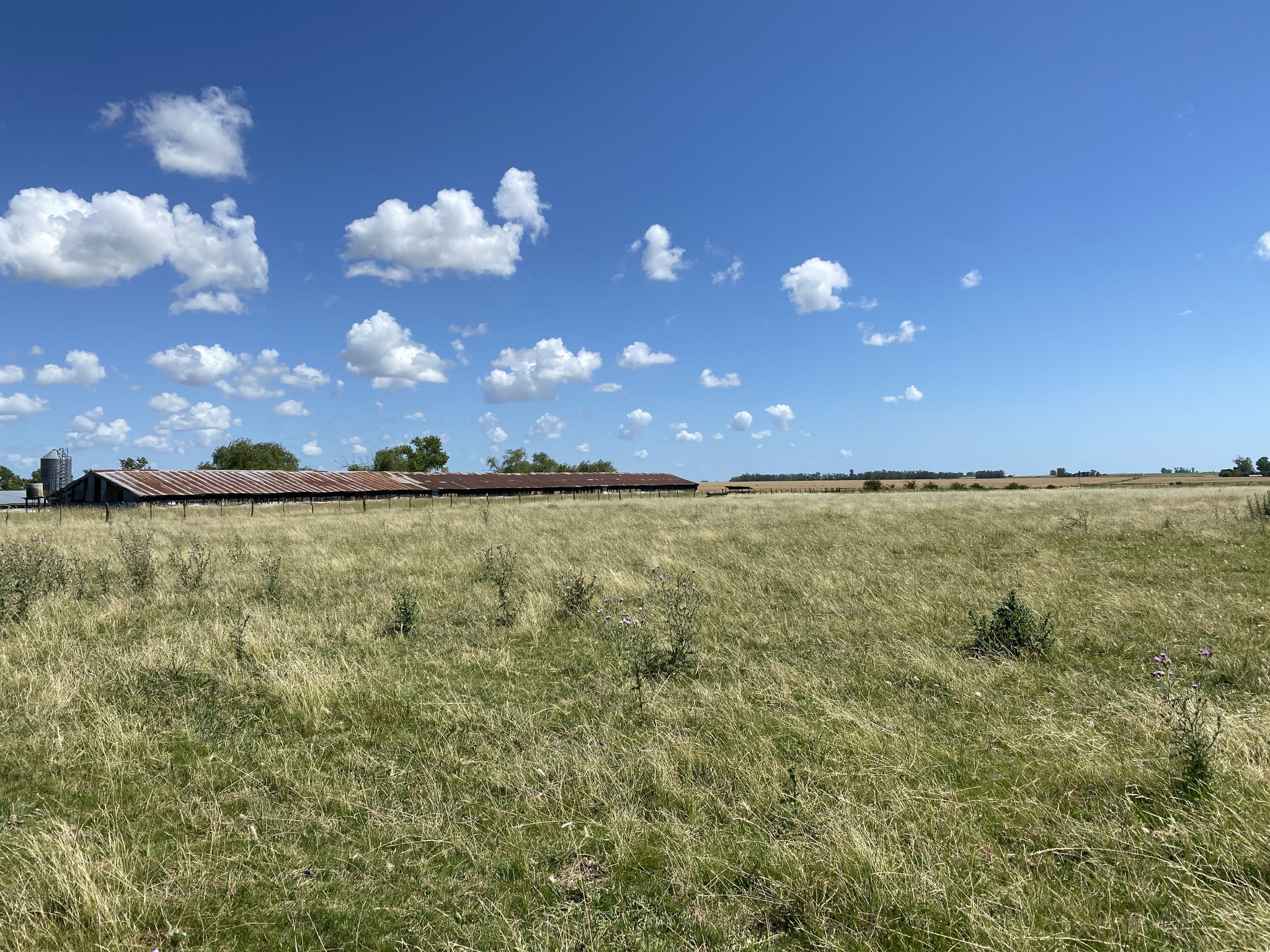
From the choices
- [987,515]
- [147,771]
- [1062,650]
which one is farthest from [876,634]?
[987,515]

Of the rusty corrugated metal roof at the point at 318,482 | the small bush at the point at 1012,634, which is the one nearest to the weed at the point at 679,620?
the small bush at the point at 1012,634

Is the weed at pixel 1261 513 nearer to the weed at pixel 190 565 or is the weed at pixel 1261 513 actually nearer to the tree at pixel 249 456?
the weed at pixel 190 565

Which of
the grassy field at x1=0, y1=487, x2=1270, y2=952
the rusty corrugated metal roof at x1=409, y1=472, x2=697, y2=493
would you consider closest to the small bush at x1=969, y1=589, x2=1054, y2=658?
the grassy field at x1=0, y1=487, x2=1270, y2=952

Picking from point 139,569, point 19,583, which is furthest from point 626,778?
point 139,569

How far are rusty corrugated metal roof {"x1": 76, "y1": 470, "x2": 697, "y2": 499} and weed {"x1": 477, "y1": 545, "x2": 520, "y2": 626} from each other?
42.6 metres

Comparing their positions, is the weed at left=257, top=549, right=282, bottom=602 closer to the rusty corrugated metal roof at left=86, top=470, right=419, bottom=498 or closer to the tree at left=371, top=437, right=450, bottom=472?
the rusty corrugated metal roof at left=86, top=470, right=419, bottom=498

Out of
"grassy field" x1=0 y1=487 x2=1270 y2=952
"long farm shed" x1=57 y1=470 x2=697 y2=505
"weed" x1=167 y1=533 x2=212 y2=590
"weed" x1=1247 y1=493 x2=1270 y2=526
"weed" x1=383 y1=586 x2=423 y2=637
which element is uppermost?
"long farm shed" x1=57 y1=470 x2=697 y2=505

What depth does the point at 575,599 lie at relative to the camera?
33.9 ft

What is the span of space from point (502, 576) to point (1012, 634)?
341 inches

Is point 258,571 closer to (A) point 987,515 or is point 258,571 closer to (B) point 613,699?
(B) point 613,699

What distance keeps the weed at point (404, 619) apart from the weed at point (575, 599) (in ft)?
7.46

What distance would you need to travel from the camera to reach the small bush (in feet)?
Result: 24.5

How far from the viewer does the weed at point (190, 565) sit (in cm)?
1206

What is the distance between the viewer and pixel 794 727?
529 cm
